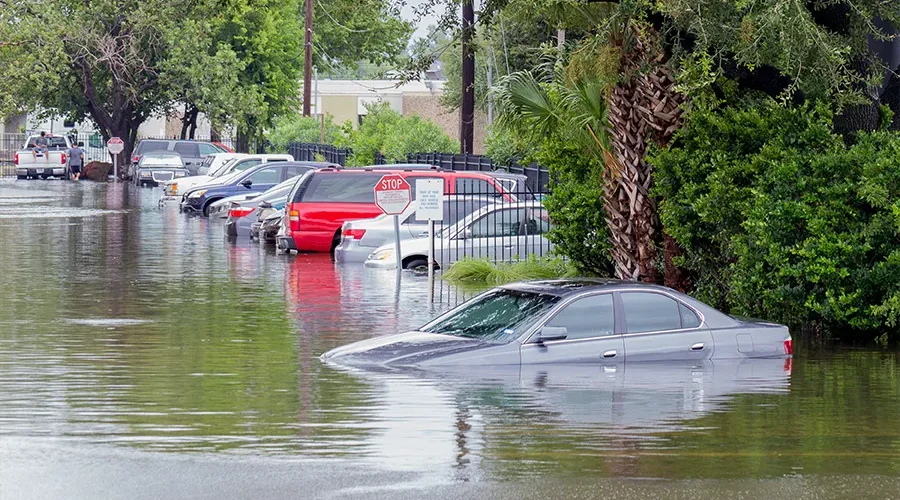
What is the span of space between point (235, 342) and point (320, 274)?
919cm

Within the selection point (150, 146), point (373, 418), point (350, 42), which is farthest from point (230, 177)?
point (350, 42)

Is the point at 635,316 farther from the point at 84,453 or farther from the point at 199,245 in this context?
the point at 199,245

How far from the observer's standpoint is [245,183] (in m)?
40.4

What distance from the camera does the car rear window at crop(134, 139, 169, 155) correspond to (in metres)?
63.6

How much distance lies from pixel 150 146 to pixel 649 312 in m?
51.6

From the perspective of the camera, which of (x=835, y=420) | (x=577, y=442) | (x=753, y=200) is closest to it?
(x=577, y=442)

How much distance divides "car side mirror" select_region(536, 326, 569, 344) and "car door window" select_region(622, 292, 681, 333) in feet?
2.69

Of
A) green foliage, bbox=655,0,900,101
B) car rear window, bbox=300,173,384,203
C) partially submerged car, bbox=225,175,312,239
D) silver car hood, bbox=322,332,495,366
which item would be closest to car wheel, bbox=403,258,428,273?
car rear window, bbox=300,173,384,203

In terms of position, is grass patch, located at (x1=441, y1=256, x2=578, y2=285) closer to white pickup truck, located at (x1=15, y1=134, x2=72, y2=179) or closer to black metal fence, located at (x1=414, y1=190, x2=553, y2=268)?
black metal fence, located at (x1=414, y1=190, x2=553, y2=268)

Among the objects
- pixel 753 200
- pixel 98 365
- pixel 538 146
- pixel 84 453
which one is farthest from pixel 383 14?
pixel 84 453

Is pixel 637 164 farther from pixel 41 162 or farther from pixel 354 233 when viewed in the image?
pixel 41 162

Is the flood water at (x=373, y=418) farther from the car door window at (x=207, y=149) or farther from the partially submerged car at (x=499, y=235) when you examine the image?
the car door window at (x=207, y=149)

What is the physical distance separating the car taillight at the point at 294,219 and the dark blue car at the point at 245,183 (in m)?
7.19

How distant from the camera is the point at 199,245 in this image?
32.4 metres
